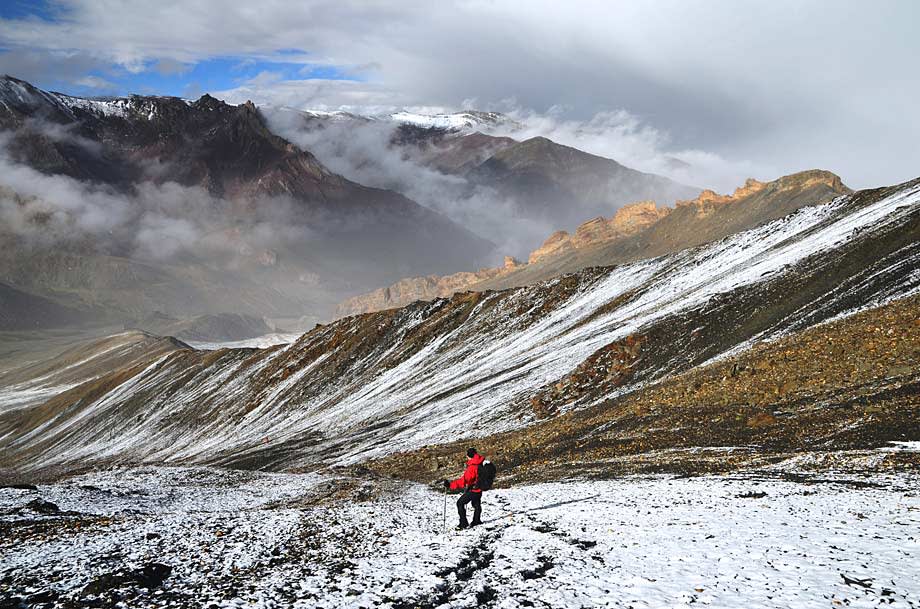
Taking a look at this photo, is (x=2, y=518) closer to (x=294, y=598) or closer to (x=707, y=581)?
(x=294, y=598)

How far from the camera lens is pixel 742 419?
30.4m

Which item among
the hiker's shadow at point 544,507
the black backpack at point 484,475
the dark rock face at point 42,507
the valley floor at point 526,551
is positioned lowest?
the hiker's shadow at point 544,507

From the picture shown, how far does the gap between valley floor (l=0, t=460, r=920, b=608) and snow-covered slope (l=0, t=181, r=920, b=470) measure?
26.8m

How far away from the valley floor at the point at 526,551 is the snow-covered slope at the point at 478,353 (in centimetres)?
2676

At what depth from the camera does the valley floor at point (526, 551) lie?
11805mm

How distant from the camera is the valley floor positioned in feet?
38.7

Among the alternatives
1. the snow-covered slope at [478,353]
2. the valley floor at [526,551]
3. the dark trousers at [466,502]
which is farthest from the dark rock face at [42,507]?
the snow-covered slope at [478,353]

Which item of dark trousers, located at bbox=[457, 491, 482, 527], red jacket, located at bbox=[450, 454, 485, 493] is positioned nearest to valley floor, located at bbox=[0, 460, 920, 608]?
dark trousers, located at bbox=[457, 491, 482, 527]

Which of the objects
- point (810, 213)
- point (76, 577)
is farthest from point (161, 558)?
point (810, 213)

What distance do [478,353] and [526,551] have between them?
59.6 m

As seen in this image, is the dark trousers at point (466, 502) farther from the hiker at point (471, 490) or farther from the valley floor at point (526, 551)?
the valley floor at point (526, 551)

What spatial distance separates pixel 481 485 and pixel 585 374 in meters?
33.2

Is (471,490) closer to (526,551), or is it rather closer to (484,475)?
(484,475)

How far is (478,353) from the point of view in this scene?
2938 inches
